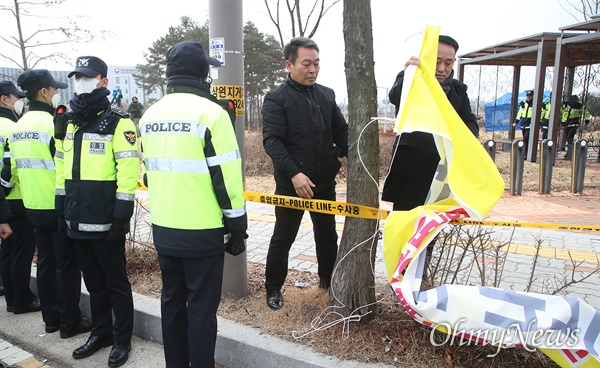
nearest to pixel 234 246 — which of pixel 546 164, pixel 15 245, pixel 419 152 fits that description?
pixel 419 152

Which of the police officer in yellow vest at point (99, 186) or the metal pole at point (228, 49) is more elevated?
the metal pole at point (228, 49)

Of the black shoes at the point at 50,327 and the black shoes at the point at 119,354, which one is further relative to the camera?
the black shoes at the point at 50,327

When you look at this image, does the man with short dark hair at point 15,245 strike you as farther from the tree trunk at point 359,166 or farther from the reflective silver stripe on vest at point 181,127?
the tree trunk at point 359,166

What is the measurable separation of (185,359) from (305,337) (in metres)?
0.78

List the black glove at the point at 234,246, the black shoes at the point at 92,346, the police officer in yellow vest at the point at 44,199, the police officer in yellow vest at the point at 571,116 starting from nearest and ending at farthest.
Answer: the black glove at the point at 234,246, the black shoes at the point at 92,346, the police officer in yellow vest at the point at 44,199, the police officer in yellow vest at the point at 571,116

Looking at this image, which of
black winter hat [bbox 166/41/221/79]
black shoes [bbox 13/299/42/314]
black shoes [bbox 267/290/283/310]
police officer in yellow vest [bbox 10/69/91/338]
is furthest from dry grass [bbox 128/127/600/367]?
black winter hat [bbox 166/41/221/79]

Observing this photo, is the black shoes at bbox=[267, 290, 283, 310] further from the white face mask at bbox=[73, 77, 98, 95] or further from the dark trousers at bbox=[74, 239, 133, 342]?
the white face mask at bbox=[73, 77, 98, 95]

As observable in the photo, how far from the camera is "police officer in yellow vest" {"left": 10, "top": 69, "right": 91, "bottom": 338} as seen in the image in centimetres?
368

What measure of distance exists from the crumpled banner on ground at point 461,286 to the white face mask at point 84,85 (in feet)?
7.33

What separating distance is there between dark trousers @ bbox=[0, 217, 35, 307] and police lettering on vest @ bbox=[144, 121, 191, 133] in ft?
8.07

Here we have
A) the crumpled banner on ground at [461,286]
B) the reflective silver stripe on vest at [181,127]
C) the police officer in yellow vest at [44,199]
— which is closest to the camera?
the crumpled banner on ground at [461,286]

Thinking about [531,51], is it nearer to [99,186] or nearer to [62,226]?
[99,186]

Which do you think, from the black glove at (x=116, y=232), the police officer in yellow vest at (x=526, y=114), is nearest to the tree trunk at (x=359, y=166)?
the black glove at (x=116, y=232)

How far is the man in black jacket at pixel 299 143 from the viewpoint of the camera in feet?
11.1
